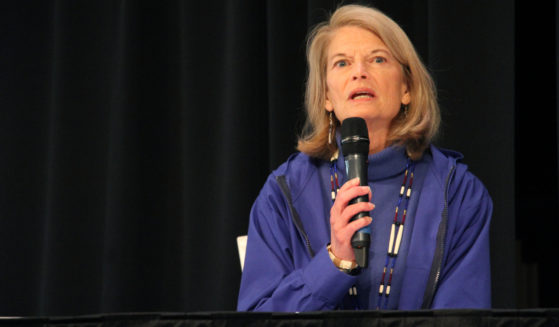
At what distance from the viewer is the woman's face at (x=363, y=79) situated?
63.6 inches

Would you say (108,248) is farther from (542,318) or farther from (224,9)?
(542,318)

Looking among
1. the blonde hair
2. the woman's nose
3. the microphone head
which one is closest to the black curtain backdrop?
the blonde hair

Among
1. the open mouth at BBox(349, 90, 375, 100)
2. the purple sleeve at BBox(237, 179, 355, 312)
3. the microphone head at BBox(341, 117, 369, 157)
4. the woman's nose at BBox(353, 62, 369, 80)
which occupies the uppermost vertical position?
the woman's nose at BBox(353, 62, 369, 80)

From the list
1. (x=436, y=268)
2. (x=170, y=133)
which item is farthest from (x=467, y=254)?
(x=170, y=133)

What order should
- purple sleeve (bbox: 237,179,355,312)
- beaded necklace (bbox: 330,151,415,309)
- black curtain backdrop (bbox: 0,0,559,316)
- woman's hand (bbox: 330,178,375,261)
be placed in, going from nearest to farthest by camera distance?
woman's hand (bbox: 330,178,375,261)
purple sleeve (bbox: 237,179,355,312)
beaded necklace (bbox: 330,151,415,309)
black curtain backdrop (bbox: 0,0,559,316)

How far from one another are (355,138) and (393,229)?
0.28 metres

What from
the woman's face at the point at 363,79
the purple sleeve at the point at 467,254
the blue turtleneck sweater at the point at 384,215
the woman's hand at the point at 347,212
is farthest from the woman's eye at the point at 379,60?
the woman's hand at the point at 347,212

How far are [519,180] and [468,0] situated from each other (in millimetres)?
724

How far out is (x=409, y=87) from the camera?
173 centimetres

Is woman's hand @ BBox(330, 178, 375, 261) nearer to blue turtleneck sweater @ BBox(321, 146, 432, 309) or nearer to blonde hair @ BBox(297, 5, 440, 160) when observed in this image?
blue turtleneck sweater @ BBox(321, 146, 432, 309)

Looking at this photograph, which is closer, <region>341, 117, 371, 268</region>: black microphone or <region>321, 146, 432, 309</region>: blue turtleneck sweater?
<region>341, 117, 371, 268</region>: black microphone

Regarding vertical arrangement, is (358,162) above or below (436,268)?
above

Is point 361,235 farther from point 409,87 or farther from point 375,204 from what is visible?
point 409,87

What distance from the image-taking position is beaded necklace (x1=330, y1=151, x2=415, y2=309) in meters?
1.52
